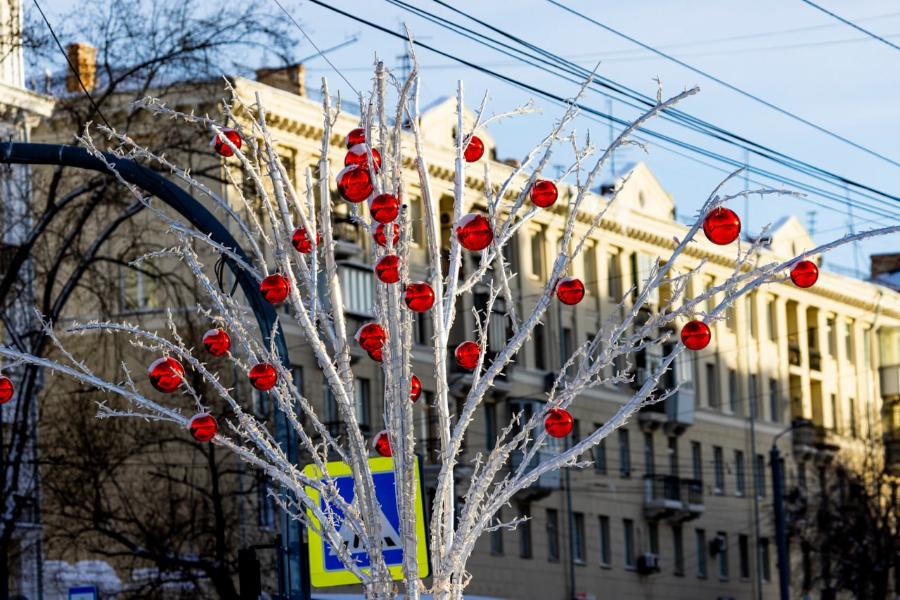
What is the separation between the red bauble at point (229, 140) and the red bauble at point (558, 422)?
2.06 m

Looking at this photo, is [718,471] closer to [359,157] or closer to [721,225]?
[721,225]

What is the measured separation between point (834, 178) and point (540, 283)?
3759 cm

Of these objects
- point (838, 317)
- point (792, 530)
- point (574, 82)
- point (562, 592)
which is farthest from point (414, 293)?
point (838, 317)

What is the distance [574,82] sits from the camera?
15.5 m

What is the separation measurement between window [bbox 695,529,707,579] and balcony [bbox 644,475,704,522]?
1.44 meters

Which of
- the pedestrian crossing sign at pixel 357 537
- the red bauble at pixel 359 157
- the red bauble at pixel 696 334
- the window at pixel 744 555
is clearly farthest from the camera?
the window at pixel 744 555

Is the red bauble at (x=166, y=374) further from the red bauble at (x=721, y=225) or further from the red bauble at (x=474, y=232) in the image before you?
the red bauble at (x=721, y=225)

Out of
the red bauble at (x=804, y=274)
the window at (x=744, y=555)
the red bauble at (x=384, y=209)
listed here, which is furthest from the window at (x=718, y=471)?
the red bauble at (x=384, y=209)

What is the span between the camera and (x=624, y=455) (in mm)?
58969

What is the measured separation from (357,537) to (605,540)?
47644 millimetres

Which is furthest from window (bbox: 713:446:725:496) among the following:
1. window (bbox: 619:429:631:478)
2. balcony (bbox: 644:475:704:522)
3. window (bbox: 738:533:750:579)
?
window (bbox: 619:429:631:478)

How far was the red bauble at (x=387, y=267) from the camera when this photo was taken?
960 cm

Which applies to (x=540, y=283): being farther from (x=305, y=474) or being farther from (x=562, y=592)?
(x=305, y=474)

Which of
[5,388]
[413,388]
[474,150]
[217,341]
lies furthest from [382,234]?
[5,388]
